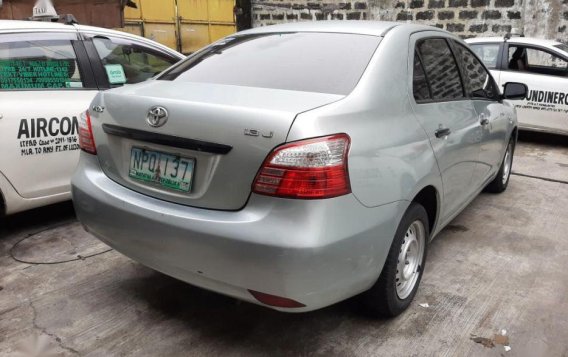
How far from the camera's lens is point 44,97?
3.63 m

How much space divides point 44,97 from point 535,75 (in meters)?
6.27

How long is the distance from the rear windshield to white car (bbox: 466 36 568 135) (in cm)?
512

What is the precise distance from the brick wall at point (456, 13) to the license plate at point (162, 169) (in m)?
8.78

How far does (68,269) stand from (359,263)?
2.06 meters

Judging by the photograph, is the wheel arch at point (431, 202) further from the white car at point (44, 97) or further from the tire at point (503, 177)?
the white car at point (44, 97)

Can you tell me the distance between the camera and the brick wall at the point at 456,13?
8836mm

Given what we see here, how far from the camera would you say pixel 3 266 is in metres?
3.29

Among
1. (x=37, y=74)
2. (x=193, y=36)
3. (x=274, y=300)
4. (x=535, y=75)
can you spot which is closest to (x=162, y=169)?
(x=274, y=300)

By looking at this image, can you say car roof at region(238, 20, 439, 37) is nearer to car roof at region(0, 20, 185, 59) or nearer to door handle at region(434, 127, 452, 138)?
door handle at region(434, 127, 452, 138)

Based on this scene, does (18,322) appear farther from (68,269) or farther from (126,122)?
(126,122)

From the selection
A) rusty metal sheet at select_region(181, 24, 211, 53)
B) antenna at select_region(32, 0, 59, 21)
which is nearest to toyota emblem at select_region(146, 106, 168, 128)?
antenna at select_region(32, 0, 59, 21)

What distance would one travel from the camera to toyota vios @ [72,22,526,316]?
6.64 ft

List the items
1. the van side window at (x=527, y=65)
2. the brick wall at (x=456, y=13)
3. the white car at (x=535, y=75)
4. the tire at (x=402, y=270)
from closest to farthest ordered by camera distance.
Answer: the tire at (x=402, y=270), the white car at (x=535, y=75), the van side window at (x=527, y=65), the brick wall at (x=456, y=13)

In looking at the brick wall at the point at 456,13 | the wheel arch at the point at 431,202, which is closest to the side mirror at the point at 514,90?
the wheel arch at the point at 431,202
